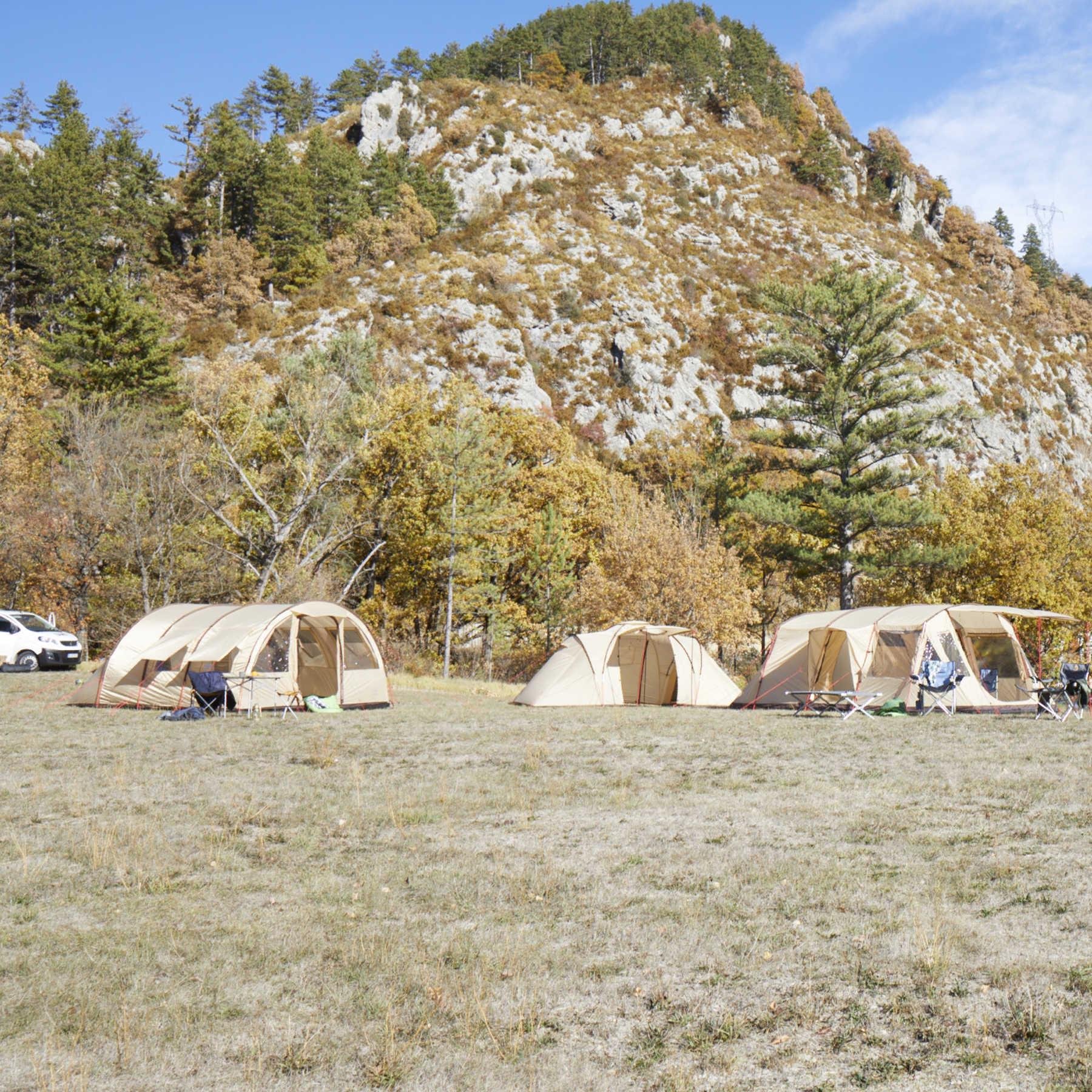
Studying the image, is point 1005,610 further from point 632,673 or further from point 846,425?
point 846,425

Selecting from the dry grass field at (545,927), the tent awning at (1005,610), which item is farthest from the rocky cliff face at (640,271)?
the dry grass field at (545,927)

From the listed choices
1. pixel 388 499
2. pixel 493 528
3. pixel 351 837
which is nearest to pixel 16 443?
pixel 388 499

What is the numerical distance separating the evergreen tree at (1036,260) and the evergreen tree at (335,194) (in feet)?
202

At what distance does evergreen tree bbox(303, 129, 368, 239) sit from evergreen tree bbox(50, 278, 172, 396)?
22986 mm

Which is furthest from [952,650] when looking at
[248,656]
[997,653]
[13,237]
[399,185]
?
[399,185]

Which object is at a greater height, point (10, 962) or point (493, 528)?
point (493, 528)

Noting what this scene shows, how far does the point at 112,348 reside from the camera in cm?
3862

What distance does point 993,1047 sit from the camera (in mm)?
3879

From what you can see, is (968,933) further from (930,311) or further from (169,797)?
(930,311)

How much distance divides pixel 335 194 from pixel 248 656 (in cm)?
5114

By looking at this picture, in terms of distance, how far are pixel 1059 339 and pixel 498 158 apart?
46091mm

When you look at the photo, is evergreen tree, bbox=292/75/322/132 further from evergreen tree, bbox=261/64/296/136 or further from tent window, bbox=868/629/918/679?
tent window, bbox=868/629/918/679

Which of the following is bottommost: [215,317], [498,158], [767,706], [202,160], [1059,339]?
[767,706]

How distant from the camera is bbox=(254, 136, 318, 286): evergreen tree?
185 ft
